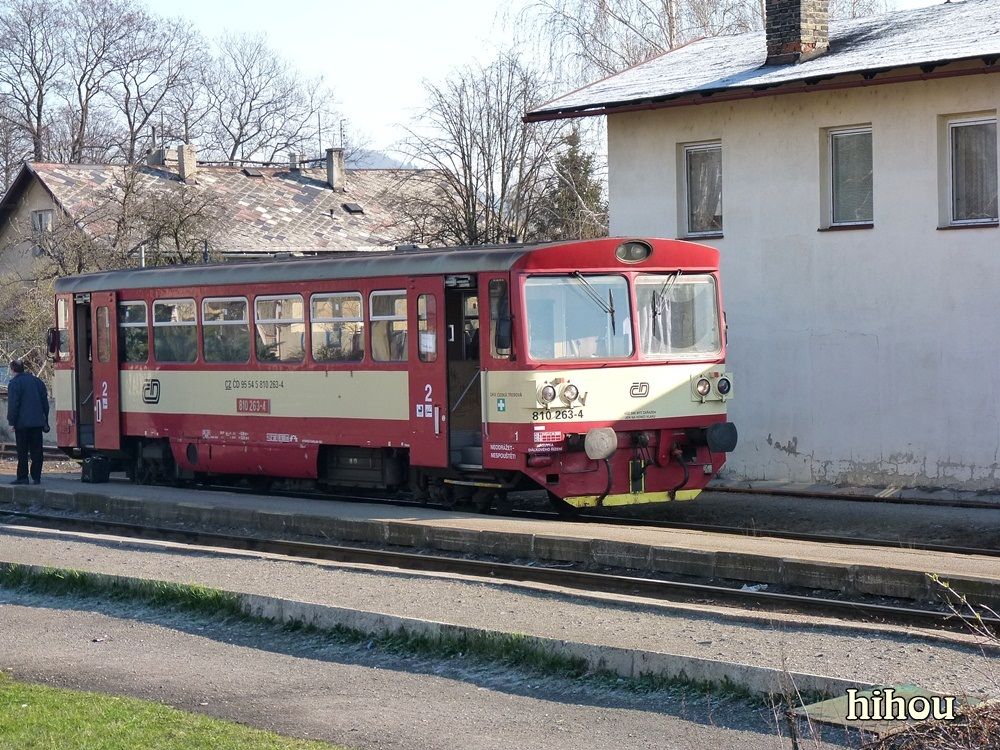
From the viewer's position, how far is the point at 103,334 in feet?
65.2

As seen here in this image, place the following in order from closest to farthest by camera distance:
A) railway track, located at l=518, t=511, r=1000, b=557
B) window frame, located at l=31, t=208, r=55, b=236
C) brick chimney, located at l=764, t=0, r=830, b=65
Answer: railway track, located at l=518, t=511, r=1000, b=557 → brick chimney, located at l=764, t=0, r=830, b=65 → window frame, located at l=31, t=208, r=55, b=236

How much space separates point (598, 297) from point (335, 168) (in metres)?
39.6

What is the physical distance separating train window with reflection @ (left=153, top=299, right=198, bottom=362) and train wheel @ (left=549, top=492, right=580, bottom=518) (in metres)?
5.50

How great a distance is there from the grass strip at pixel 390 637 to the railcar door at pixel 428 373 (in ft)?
14.4

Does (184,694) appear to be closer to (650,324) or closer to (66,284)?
(650,324)

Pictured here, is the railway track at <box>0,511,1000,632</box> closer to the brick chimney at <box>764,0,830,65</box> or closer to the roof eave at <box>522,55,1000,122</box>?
the roof eave at <box>522,55,1000,122</box>

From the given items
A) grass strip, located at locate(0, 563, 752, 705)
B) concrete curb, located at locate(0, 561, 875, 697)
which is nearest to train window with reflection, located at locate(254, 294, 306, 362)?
grass strip, located at locate(0, 563, 752, 705)

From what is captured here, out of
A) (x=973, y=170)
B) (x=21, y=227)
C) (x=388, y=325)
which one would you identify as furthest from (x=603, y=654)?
(x=21, y=227)

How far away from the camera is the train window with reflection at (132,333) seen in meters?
19.2

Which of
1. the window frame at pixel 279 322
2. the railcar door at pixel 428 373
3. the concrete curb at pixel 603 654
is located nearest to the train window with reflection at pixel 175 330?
the window frame at pixel 279 322

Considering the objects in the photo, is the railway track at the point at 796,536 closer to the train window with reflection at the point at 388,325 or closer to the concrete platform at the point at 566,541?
the concrete platform at the point at 566,541

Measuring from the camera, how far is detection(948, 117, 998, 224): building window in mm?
17125

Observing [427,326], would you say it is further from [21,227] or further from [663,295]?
[21,227]

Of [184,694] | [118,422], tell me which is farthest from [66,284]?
[184,694]
